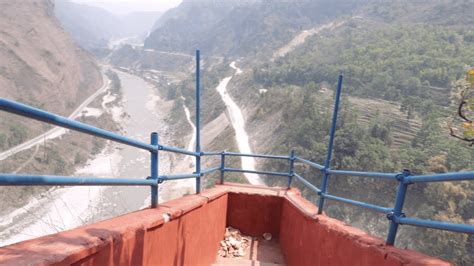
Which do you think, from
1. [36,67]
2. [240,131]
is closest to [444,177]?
[240,131]

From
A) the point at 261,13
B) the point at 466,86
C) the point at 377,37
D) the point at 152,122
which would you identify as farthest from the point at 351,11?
the point at 466,86

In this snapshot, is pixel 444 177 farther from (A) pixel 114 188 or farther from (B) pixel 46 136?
(B) pixel 46 136

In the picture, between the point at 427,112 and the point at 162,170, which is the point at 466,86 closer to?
the point at 427,112

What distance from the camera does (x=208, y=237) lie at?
427 centimetres

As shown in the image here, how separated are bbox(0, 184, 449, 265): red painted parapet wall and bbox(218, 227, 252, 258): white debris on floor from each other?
14cm

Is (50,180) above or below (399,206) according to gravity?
above

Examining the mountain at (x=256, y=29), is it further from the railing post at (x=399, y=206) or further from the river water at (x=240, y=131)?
the railing post at (x=399, y=206)

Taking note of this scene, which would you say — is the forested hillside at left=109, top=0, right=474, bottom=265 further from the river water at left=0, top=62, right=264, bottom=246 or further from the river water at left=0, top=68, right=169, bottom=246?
the river water at left=0, top=68, right=169, bottom=246

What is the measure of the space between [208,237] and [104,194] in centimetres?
3412

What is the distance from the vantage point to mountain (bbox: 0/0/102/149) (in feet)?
154

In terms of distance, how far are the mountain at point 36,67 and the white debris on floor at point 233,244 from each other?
141ft

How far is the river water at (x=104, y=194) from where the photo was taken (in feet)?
77.0

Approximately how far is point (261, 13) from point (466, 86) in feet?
432

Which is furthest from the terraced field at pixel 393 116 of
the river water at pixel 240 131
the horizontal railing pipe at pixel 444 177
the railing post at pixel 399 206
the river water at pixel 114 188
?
the horizontal railing pipe at pixel 444 177
